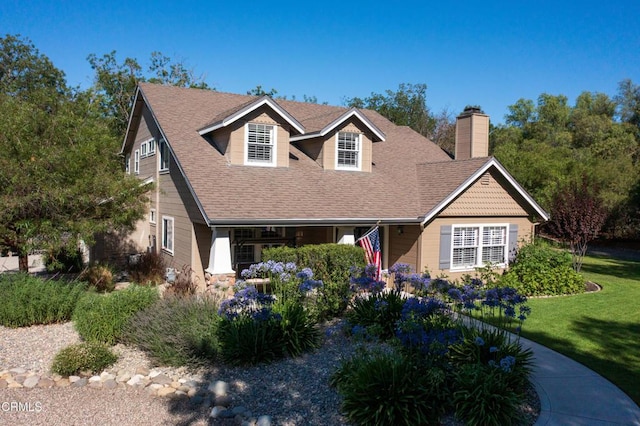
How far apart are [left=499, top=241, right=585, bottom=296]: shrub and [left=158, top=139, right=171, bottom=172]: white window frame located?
1202 cm

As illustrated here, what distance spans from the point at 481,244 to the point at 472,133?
17.1 ft

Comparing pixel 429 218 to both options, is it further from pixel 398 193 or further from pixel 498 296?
pixel 498 296

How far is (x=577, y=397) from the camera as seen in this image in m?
6.93

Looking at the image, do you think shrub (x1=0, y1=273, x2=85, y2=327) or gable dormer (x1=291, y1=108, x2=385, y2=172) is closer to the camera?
shrub (x1=0, y1=273, x2=85, y2=327)

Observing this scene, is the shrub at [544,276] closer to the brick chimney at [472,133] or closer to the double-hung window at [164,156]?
the brick chimney at [472,133]

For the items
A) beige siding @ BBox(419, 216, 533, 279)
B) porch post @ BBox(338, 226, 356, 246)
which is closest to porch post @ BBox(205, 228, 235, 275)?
porch post @ BBox(338, 226, 356, 246)

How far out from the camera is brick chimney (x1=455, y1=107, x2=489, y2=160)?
19.2 m

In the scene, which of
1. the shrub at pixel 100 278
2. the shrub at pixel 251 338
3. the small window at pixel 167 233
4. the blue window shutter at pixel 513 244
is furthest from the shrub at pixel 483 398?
the small window at pixel 167 233

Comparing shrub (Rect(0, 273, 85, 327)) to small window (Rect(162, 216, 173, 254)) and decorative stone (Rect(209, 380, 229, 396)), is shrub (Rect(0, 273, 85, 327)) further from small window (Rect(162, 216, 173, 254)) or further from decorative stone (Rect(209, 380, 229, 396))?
small window (Rect(162, 216, 173, 254))

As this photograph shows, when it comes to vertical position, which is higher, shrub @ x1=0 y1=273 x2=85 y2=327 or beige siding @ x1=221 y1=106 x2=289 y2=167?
beige siding @ x1=221 y1=106 x2=289 y2=167

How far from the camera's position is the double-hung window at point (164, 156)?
16906mm

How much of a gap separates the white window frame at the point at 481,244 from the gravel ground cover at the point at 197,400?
27.8ft

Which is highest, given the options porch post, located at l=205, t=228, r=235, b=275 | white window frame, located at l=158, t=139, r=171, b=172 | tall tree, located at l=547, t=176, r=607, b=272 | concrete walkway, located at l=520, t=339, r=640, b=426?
white window frame, located at l=158, t=139, r=171, b=172

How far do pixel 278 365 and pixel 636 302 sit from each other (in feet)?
36.1
